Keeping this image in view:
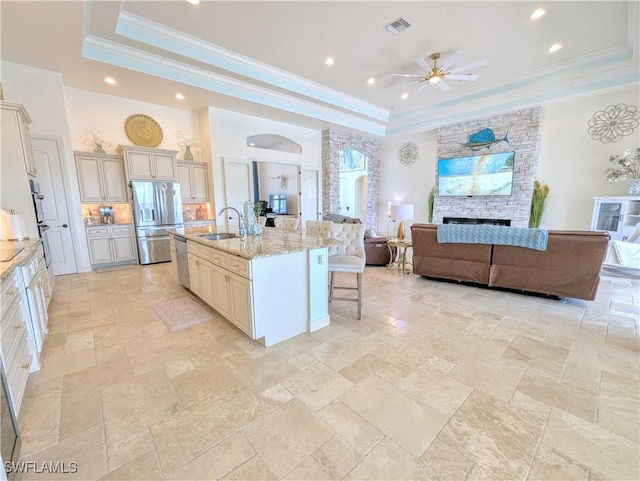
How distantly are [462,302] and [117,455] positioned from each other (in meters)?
3.59

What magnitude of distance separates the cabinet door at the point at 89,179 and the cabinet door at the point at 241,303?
438 cm

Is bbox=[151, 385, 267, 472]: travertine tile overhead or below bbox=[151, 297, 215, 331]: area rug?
below

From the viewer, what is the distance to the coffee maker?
17.1ft

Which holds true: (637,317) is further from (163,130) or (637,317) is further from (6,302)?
(163,130)

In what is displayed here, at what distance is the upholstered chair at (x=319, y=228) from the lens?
11.2 ft

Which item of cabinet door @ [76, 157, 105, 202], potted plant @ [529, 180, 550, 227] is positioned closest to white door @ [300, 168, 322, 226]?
cabinet door @ [76, 157, 105, 202]

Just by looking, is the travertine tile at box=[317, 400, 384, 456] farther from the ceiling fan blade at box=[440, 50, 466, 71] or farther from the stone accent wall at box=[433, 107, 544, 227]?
the stone accent wall at box=[433, 107, 544, 227]

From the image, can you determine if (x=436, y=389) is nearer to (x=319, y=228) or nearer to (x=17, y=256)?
(x=319, y=228)

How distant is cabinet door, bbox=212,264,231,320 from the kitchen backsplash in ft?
12.2

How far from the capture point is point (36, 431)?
60.4 inches

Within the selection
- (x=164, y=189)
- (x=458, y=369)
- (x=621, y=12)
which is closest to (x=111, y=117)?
(x=164, y=189)

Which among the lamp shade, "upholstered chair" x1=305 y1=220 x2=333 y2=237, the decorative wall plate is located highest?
the decorative wall plate

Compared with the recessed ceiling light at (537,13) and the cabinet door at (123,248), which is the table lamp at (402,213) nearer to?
the recessed ceiling light at (537,13)

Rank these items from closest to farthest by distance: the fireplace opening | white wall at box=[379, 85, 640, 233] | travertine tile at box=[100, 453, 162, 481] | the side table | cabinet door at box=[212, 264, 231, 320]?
1. travertine tile at box=[100, 453, 162, 481]
2. cabinet door at box=[212, 264, 231, 320]
3. the side table
4. white wall at box=[379, 85, 640, 233]
5. the fireplace opening
